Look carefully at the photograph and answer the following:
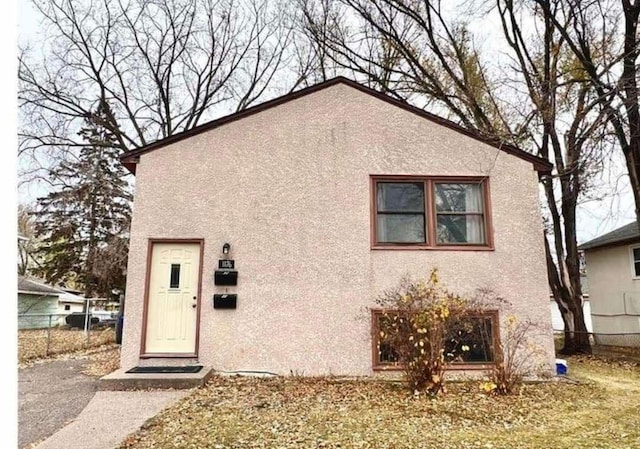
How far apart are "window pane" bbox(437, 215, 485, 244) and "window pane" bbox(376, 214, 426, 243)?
385mm

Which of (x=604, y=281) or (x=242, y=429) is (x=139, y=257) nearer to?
(x=242, y=429)

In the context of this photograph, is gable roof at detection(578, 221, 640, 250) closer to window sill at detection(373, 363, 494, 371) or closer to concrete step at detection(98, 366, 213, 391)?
window sill at detection(373, 363, 494, 371)

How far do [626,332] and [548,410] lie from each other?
1055cm

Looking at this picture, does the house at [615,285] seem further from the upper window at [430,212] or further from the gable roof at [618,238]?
the upper window at [430,212]

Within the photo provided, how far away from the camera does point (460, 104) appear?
15148mm

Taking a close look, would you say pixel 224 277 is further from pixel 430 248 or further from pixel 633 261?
pixel 633 261

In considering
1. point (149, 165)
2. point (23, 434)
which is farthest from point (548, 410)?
point (149, 165)

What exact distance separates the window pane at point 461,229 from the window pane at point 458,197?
0.53 feet

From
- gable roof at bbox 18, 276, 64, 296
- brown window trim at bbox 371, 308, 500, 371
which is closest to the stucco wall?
brown window trim at bbox 371, 308, 500, 371

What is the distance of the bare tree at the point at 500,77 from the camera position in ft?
39.7

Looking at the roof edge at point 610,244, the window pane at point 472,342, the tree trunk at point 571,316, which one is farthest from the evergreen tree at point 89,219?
the roof edge at point 610,244

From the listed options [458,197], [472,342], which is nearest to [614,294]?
[472,342]

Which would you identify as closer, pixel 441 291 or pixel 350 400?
pixel 350 400

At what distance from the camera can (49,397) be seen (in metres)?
6.49
